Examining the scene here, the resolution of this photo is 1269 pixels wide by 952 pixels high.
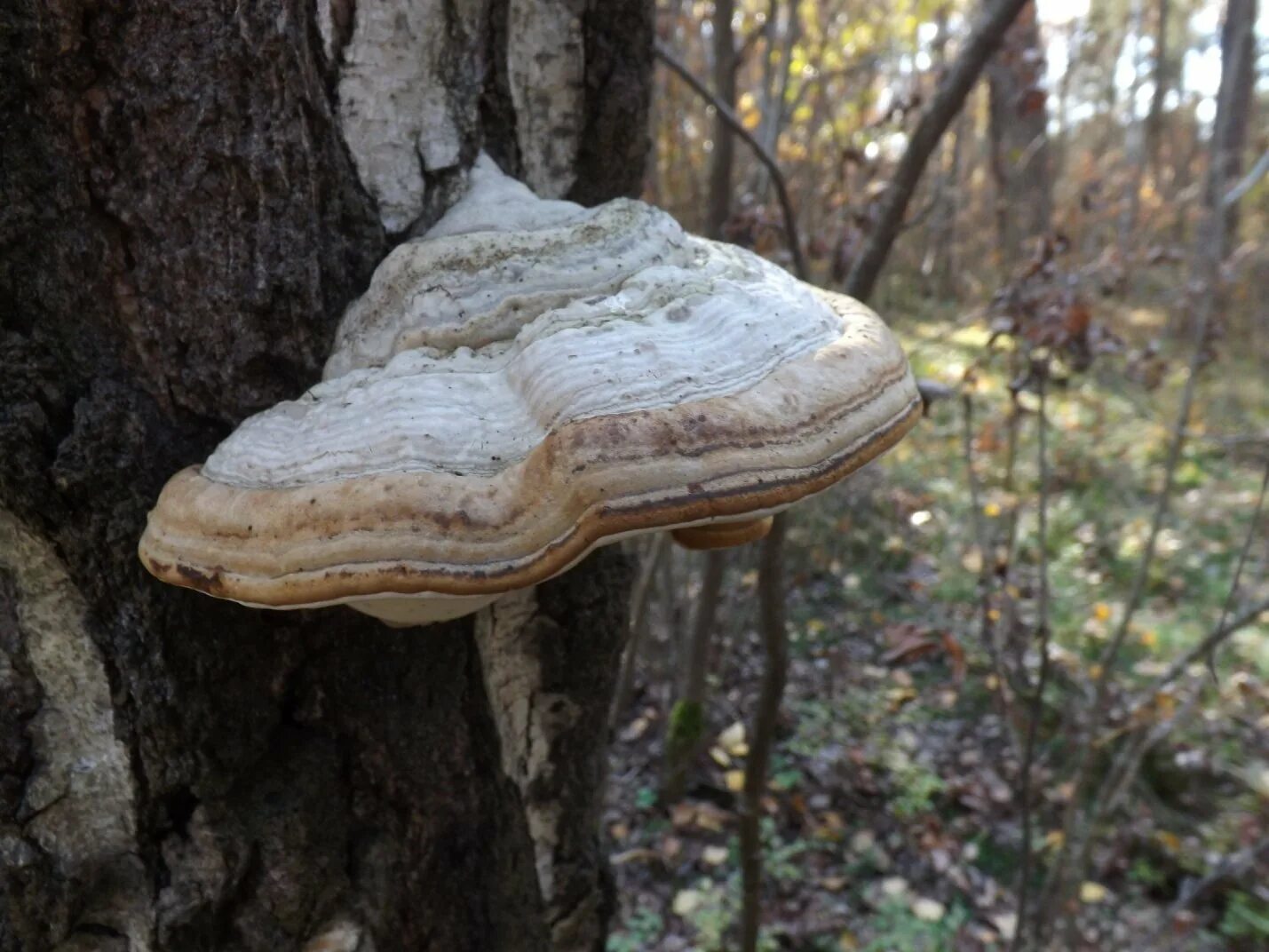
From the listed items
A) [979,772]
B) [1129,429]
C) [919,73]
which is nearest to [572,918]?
[979,772]

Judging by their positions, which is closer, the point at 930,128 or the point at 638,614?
the point at 930,128

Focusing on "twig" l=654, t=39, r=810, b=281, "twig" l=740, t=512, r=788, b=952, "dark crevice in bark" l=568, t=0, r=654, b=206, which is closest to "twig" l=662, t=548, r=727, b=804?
"twig" l=740, t=512, r=788, b=952

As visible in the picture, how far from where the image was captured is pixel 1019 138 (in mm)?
9938

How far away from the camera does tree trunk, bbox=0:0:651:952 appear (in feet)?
3.50

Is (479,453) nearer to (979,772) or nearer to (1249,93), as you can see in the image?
(979,772)

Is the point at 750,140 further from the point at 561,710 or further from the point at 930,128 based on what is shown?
the point at 561,710

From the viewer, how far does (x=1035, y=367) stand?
2.88 metres

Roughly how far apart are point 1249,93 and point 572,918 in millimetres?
15660

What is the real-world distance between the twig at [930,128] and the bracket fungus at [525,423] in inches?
48.8

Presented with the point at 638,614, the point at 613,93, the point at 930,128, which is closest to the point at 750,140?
the point at 930,128

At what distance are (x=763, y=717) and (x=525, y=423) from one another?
6.78 feet

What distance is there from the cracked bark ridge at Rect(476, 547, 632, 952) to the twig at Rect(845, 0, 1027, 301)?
1298mm

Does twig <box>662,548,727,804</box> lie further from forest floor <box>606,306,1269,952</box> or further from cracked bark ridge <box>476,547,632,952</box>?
cracked bark ridge <box>476,547,632,952</box>

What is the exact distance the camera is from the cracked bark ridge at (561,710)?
149 cm
